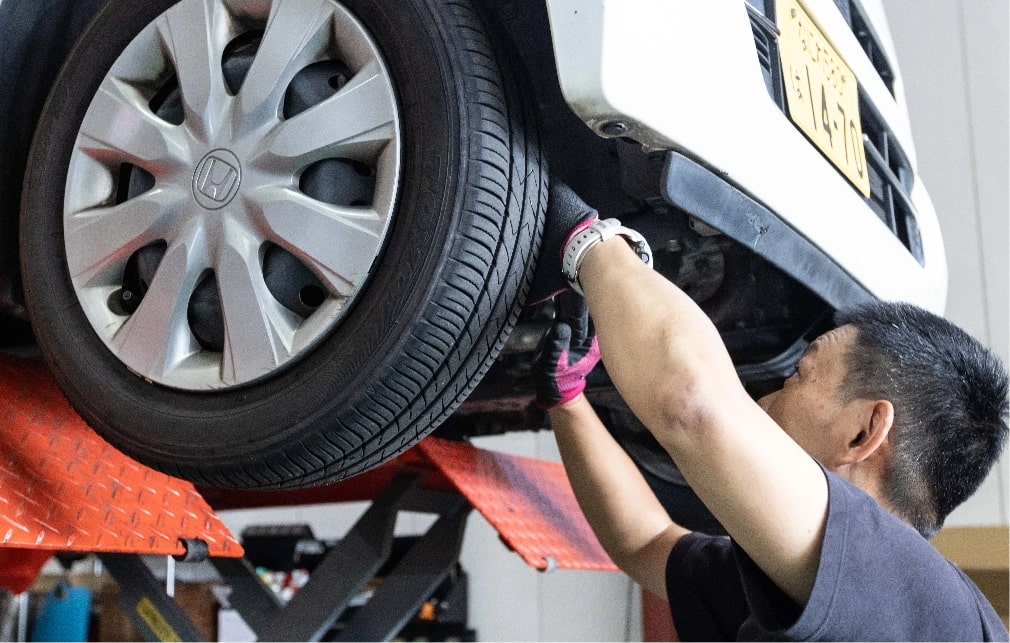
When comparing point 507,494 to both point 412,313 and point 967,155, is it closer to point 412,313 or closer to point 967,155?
Result: point 412,313

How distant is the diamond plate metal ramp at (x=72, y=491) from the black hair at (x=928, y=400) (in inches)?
36.3

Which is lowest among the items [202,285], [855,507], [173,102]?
[855,507]

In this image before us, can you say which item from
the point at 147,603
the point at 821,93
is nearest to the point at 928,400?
the point at 821,93

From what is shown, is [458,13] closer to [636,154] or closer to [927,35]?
[636,154]

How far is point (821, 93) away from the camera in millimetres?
1271

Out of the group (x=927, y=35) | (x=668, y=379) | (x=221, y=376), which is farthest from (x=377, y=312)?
(x=927, y=35)

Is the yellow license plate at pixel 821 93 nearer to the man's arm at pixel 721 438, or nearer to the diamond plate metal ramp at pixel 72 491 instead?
the man's arm at pixel 721 438

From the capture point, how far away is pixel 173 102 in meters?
1.20

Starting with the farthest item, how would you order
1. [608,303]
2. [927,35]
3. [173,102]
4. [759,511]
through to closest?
[927,35] → [173,102] → [608,303] → [759,511]

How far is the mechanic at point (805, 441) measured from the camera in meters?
0.94

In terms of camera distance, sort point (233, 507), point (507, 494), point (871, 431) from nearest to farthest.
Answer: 1. point (871, 431)
2. point (507, 494)
3. point (233, 507)

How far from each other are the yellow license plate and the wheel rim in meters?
0.51

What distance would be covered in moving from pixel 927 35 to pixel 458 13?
11.4ft

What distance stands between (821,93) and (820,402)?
1.34 feet
